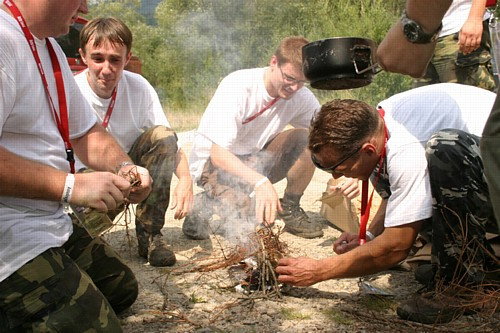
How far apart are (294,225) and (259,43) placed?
179 inches

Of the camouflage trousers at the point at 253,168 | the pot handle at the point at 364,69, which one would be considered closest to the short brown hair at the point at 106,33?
the camouflage trousers at the point at 253,168

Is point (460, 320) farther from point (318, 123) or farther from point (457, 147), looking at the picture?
point (318, 123)

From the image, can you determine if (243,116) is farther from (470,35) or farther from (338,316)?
(338,316)

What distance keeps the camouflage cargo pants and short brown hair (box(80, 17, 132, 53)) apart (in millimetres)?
635

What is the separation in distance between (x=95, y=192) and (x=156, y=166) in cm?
161

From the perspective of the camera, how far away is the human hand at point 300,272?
275cm

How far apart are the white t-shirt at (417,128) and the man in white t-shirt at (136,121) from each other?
4.83 ft

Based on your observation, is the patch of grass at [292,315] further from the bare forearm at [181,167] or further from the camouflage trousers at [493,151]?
the camouflage trousers at [493,151]

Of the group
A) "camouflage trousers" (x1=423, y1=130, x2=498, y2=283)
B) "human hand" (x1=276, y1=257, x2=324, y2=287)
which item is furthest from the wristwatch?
"human hand" (x1=276, y1=257, x2=324, y2=287)

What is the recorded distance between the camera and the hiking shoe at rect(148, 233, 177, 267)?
355cm

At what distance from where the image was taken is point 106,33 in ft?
12.4

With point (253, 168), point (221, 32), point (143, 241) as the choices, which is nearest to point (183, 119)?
point (221, 32)

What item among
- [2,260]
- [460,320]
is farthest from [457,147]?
[2,260]

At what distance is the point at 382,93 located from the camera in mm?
10008
